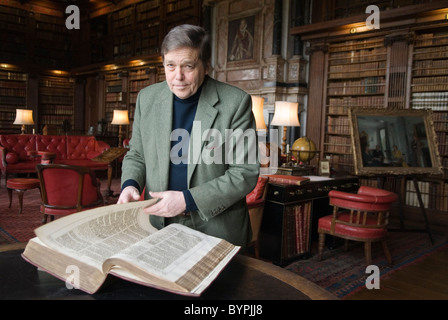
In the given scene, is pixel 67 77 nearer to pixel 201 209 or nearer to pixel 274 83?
pixel 274 83

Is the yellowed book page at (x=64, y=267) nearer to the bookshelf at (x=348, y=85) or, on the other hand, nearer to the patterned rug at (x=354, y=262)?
the patterned rug at (x=354, y=262)

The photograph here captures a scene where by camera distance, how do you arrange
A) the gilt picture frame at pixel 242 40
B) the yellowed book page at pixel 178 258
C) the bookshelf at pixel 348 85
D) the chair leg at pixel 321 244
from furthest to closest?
the gilt picture frame at pixel 242 40
the bookshelf at pixel 348 85
the chair leg at pixel 321 244
the yellowed book page at pixel 178 258

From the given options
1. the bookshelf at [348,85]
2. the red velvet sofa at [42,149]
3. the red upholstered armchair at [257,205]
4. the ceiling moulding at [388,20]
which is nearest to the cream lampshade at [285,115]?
the red upholstered armchair at [257,205]

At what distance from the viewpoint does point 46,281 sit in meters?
0.93

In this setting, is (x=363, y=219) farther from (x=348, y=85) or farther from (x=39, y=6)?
(x=39, y=6)

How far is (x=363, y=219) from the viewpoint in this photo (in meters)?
3.43

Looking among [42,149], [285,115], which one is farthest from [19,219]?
[285,115]

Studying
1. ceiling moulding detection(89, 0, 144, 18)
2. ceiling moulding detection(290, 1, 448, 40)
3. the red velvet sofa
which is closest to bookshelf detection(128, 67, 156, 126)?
ceiling moulding detection(89, 0, 144, 18)

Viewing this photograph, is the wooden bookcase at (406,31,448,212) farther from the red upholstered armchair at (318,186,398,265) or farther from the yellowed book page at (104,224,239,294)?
the yellowed book page at (104,224,239,294)

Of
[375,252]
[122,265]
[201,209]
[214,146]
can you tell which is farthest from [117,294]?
[375,252]

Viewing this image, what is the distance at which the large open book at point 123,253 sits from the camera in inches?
31.4

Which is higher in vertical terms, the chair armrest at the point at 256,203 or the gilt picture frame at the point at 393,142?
the gilt picture frame at the point at 393,142

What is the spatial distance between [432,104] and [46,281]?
5.96m

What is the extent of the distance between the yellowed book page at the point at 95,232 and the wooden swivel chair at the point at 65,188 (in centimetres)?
275
